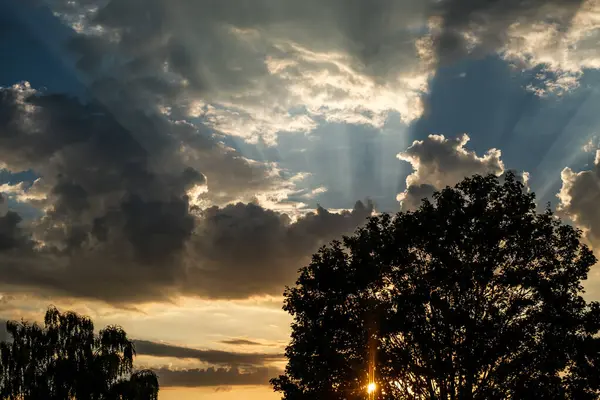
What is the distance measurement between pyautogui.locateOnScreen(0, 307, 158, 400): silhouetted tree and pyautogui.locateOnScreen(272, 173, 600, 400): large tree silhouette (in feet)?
62.1

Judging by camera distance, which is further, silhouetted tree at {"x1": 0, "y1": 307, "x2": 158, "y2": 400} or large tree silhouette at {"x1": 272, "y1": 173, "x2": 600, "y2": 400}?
silhouetted tree at {"x1": 0, "y1": 307, "x2": 158, "y2": 400}

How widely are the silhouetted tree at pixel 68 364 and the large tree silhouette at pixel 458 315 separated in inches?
745

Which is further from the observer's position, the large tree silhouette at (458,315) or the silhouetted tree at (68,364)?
the silhouetted tree at (68,364)

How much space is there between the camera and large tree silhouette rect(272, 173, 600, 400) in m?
37.7

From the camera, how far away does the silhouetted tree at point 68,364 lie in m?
49.8

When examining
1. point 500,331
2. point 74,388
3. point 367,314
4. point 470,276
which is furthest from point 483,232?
point 74,388

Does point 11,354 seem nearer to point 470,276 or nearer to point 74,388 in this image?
point 74,388

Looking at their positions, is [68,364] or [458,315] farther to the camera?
[68,364]

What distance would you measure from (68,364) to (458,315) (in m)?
32.2

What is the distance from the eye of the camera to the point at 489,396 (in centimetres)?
3828

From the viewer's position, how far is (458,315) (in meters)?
37.6

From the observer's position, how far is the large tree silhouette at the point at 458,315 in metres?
37.7

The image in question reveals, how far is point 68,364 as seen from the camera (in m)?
51.2

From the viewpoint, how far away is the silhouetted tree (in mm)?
49781
